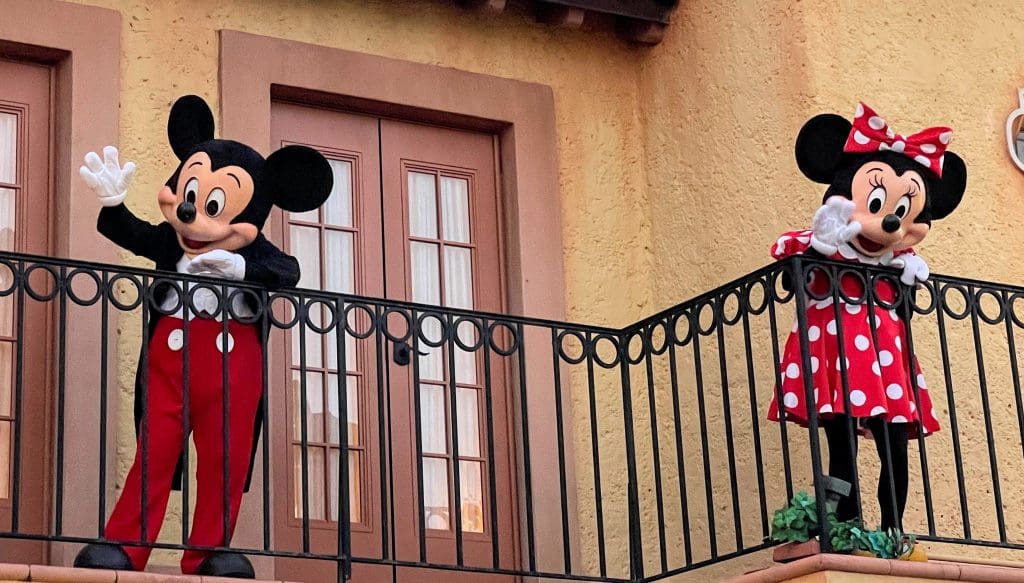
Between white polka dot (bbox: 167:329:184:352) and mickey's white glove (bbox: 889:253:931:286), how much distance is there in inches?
113

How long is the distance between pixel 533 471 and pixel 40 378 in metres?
2.21

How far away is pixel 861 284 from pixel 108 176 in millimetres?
3018

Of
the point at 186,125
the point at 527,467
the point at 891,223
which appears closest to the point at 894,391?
the point at 891,223

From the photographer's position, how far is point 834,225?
8336mm

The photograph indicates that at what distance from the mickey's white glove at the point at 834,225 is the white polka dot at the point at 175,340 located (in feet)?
8.32

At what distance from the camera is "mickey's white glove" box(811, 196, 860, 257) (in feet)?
27.3

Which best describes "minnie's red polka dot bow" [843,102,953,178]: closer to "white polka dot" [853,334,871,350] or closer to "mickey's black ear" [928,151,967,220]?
"mickey's black ear" [928,151,967,220]

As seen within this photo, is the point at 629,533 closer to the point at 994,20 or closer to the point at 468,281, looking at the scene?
the point at 468,281

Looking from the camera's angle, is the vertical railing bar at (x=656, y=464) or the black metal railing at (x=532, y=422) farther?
the vertical railing bar at (x=656, y=464)

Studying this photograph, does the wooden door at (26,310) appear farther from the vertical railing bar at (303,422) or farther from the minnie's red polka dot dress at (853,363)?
the minnie's red polka dot dress at (853,363)

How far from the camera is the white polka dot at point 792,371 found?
8.40 metres

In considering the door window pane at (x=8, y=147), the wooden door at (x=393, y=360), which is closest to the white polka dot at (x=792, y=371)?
the wooden door at (x=393, y=360)

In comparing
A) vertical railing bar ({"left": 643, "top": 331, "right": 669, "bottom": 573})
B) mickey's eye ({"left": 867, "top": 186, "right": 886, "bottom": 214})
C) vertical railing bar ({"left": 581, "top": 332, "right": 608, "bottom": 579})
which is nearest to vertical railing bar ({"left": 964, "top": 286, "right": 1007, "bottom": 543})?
mickey's eye ({"left": 867, "top": 186, "right": 886, "bottom": 214})

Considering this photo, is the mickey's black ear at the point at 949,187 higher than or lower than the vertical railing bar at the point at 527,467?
higher
